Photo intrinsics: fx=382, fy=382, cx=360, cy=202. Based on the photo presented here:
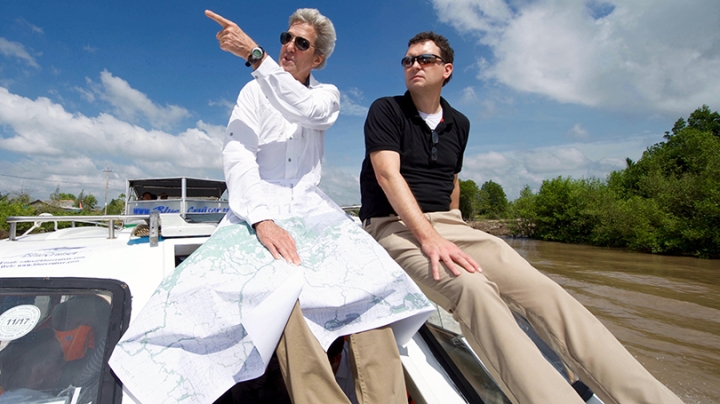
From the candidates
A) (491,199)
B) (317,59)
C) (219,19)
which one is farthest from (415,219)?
(491,199)

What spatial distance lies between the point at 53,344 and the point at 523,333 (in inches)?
68.3

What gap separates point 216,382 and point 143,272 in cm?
68

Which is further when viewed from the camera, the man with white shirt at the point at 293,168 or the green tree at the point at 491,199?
the green tree at the point at 491,199

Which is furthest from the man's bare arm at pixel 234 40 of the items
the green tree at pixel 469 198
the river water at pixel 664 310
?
the green tree at pixel 469 198

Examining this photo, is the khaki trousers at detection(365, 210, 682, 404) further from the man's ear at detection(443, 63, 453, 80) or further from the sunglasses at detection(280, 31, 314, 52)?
the sunglasses at detection(280, 31, 314, 52)

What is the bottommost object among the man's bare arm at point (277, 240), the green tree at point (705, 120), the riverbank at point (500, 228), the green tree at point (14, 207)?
the riverbank at point (500, 228)

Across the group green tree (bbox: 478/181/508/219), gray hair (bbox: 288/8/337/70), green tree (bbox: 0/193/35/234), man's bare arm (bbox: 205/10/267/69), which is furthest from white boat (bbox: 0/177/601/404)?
green tree (bbox: 478/181/508/219)

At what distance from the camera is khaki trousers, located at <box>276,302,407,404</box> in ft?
4.17

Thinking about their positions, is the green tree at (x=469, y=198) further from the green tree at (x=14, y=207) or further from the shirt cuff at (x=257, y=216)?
the shirt cuff at (x=257, y=216)

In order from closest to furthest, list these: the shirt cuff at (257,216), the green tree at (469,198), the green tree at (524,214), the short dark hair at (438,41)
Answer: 1. the shirt cuff at (257,216)
2. the short dark hair at (438,41)
3. the green tree at (524,214)
4. the green tree at (469,198)

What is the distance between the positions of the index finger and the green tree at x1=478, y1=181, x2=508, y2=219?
79.7 meters

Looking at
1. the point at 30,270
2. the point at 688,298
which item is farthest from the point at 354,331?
the point at 688,298

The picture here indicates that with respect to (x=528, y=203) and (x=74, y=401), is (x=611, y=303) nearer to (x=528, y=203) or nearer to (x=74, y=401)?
(x=74, y=401)

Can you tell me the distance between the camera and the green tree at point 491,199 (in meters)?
81.5
